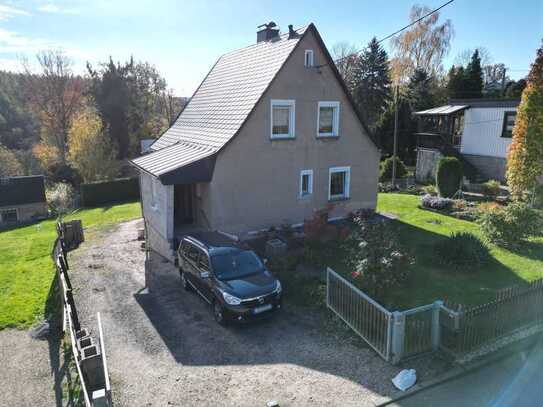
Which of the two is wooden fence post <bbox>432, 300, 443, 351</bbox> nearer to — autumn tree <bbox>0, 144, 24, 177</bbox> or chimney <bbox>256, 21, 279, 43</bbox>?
chimney <bbox>256, 21, 279, 43</bbox>

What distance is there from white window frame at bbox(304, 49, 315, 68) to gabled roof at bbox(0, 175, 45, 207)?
3162cm

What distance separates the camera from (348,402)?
23.5ft

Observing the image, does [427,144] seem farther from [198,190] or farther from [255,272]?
[255,272]

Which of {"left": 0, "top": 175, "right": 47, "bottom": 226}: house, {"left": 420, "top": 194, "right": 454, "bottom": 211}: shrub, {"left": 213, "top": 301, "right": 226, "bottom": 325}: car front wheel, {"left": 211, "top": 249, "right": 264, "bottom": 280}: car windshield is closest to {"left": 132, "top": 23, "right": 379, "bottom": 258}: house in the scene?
{"left": 211, "top": 249, "right": 264, "bottom": 280}: car windshield

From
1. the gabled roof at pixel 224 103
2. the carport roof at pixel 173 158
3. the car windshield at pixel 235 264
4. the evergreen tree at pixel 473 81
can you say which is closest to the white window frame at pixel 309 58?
the gabled roof at pixel 224 103

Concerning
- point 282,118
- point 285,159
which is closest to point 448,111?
point 282,118

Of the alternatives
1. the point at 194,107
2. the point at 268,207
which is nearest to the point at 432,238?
the point at 268,207

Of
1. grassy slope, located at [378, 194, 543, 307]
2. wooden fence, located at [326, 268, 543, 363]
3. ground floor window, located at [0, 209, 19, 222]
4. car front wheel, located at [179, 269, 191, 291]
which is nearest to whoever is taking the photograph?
wooden fence, located at [326, 268, 543, 363]

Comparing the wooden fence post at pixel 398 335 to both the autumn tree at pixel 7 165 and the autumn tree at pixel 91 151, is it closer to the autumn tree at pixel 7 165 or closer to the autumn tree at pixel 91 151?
the autumn tree at pixel 91 151

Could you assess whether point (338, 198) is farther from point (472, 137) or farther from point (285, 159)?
point (472, 137)

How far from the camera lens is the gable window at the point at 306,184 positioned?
54.4 ft

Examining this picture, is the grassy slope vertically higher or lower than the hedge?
higher

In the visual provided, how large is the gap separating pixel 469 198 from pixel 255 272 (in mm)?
17712

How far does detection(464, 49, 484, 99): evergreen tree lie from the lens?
143 ft
